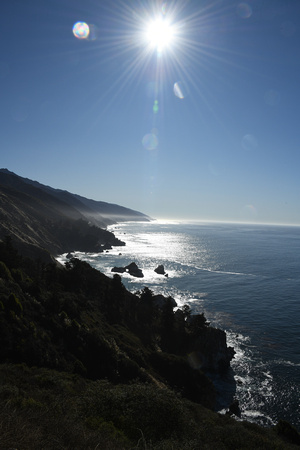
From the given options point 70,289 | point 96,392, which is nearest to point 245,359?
point 96,392

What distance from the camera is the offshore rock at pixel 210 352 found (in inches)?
1962

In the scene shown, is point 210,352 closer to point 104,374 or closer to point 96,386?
point 104,374

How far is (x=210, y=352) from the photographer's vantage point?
169ft

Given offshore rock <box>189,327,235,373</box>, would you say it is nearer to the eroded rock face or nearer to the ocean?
the ocean

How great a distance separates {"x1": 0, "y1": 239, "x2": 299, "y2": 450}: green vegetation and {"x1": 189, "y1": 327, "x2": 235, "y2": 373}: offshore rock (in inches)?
32.6

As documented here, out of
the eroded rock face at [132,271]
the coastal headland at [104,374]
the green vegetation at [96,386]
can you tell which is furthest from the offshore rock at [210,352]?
the eroded rock face at [132,271]

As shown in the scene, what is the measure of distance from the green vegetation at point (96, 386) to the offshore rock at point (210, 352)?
2.71ft

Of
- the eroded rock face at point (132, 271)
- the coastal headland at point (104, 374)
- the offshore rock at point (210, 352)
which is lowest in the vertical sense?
the offshore rock at point (210, 352)

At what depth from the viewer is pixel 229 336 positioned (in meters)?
59.6

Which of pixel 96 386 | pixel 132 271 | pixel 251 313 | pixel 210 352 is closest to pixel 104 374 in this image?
pixel 96 386

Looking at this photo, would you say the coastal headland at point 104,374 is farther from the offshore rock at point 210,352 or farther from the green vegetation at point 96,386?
the offshore rock at point 210,352

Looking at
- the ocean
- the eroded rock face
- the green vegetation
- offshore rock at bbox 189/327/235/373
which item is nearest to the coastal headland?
the green vegetation

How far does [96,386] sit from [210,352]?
3430 cm

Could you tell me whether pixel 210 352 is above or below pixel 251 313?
below
